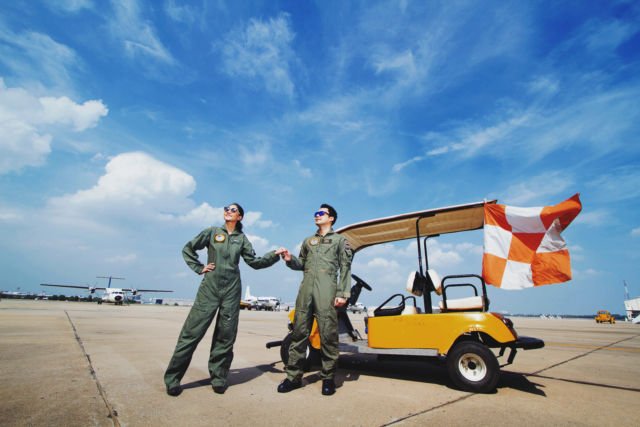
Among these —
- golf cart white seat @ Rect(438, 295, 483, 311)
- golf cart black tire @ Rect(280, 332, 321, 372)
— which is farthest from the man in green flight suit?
golf cart white seat @ Rect(438, 295, 483, 311)

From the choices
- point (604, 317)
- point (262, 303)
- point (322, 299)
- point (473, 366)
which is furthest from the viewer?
point (262, 303)

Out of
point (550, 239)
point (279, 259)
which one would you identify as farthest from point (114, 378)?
point (550, 239)

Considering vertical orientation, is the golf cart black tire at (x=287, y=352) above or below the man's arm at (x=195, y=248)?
below

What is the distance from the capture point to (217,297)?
2967mm

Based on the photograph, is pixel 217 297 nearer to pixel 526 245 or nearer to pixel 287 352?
pixel 287 352

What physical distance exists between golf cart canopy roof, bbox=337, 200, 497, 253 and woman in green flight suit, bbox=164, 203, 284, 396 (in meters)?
1.56

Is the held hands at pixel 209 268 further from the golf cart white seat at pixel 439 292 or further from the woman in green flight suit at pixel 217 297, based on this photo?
the golf cart white seat at pixel 439 292

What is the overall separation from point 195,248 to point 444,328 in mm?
2720

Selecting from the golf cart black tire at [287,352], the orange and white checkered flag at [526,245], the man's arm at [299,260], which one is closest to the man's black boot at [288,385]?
the golf cart black tire at [287,352]

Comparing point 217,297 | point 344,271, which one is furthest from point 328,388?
point 217,297

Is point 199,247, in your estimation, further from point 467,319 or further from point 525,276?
point 525,276

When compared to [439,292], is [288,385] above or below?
below

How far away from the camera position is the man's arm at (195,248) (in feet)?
10.4

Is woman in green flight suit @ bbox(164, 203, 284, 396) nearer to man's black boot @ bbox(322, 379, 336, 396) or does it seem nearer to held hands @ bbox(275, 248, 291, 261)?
held hands @ bbox(275, 248, 291, 261)
